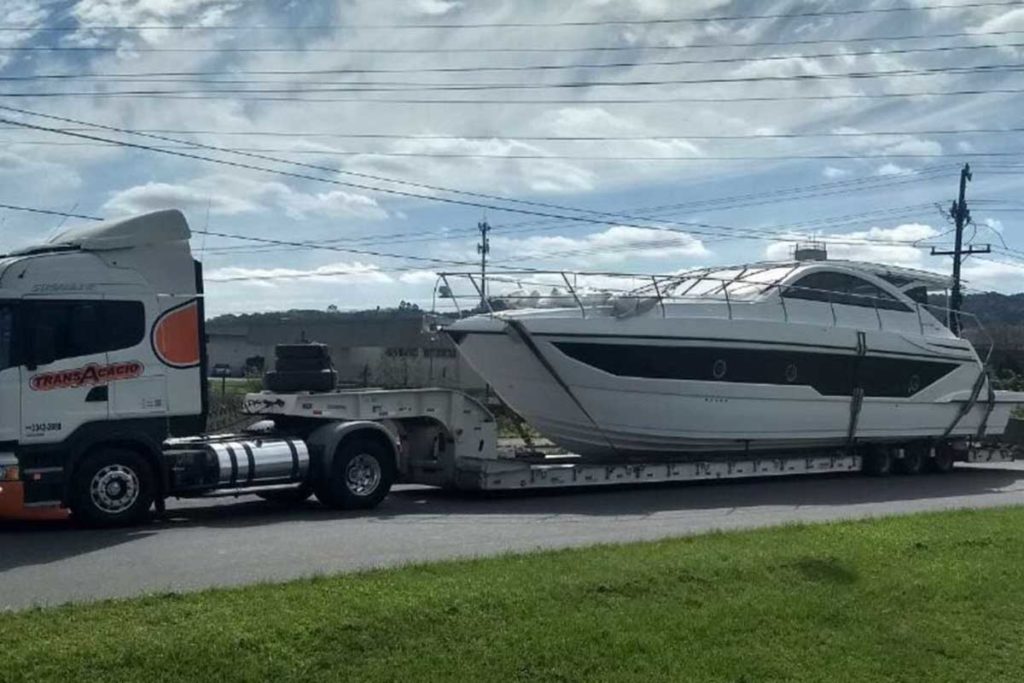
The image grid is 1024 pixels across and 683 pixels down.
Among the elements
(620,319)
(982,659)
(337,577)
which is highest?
(620,319)

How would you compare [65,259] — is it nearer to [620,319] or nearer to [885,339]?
[620,319]

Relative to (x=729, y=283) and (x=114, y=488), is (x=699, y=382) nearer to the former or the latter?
(x=729, y=283)

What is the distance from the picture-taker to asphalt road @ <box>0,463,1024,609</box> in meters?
9.96

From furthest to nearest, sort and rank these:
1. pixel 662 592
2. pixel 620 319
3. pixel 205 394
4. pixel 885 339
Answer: pixel 885 339 < pixel 620 319 < pixel 205 394 < pixel 662 592

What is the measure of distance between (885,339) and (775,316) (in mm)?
3035

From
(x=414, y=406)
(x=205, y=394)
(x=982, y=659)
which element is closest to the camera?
(x=982, y=659)

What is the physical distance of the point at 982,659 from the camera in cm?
812

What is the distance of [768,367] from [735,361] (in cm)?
84

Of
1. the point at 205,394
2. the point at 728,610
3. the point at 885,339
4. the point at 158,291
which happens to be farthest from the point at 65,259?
the point at 885,339

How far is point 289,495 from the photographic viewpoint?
1595 centimetres

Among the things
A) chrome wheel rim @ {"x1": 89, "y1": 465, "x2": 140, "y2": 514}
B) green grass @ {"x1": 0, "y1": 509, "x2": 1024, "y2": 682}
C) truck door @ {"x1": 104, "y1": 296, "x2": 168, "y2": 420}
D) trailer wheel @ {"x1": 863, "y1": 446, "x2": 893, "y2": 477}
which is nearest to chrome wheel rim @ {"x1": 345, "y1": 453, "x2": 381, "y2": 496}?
truck door @ {"x1": 104, "y1": 296, "x2": 168, "y2": 420}

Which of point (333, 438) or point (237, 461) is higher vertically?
point (333, 438)

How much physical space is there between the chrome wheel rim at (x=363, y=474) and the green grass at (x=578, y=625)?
527cm

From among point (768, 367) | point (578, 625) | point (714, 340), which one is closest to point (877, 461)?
point (768, 367)
